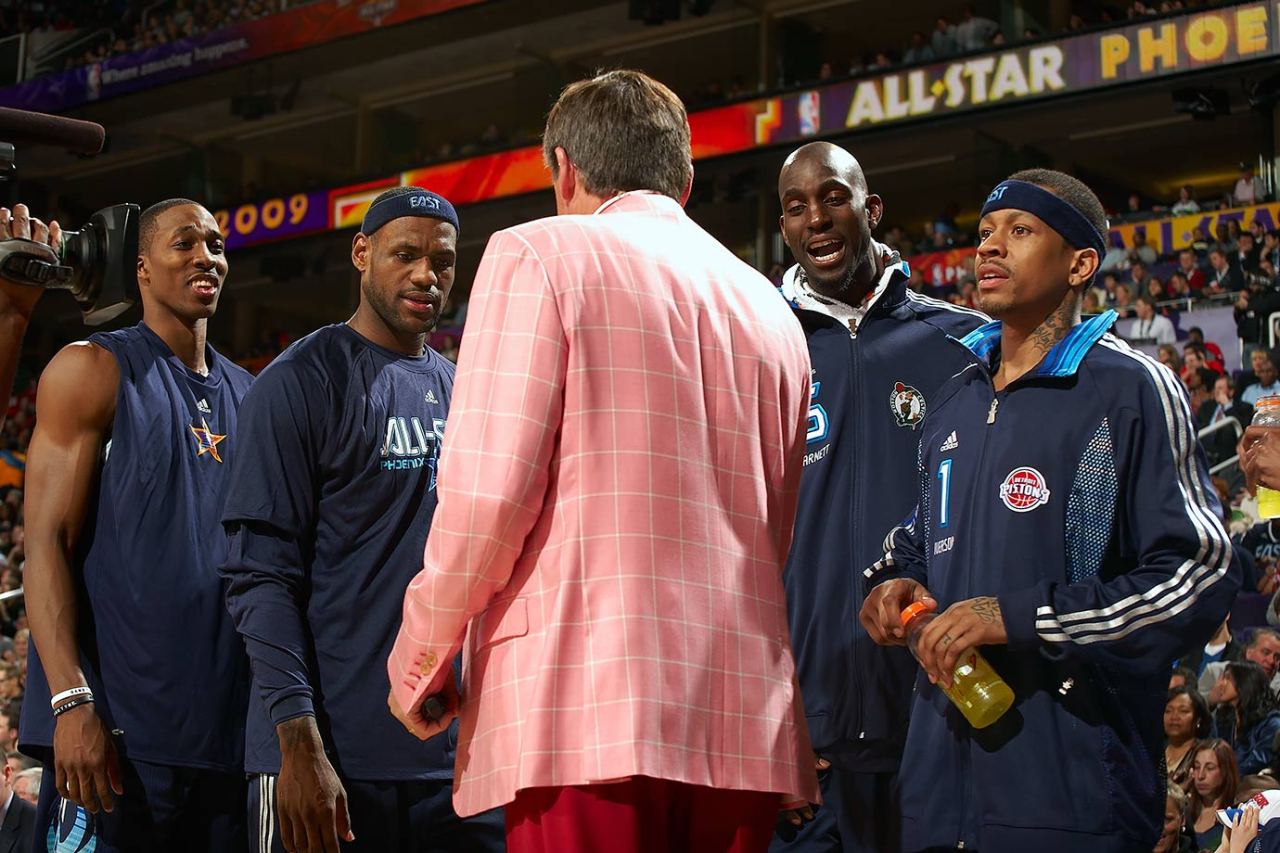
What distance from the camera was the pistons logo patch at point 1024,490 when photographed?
104 inches

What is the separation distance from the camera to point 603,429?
2.03m

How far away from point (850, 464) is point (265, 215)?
21512 millimetres

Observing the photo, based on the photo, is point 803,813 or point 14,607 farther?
point 14,607

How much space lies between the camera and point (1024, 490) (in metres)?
2.65

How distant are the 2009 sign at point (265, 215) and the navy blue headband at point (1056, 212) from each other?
69.5ft

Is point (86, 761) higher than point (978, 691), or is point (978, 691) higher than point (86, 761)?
point (978, 691)

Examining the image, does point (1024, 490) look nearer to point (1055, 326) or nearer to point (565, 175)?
point (1055, 326)

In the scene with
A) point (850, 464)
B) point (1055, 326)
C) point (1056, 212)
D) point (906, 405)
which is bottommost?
point (850, 464)

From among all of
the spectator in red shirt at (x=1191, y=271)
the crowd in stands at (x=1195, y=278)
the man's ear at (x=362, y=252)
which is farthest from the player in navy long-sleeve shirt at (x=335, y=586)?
the spectator in red shirt at (x=1191, y=271)

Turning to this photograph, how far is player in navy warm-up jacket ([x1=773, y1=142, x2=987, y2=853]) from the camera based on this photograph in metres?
3.15

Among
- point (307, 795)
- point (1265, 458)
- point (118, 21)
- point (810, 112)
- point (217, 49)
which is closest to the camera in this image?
point (307, 795)

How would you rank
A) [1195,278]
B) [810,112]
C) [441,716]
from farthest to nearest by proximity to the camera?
[810,112] < [1195,278] < [441,716]

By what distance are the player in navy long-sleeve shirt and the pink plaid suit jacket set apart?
709 millimetres

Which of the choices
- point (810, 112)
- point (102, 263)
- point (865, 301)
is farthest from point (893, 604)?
point (810, 112)
